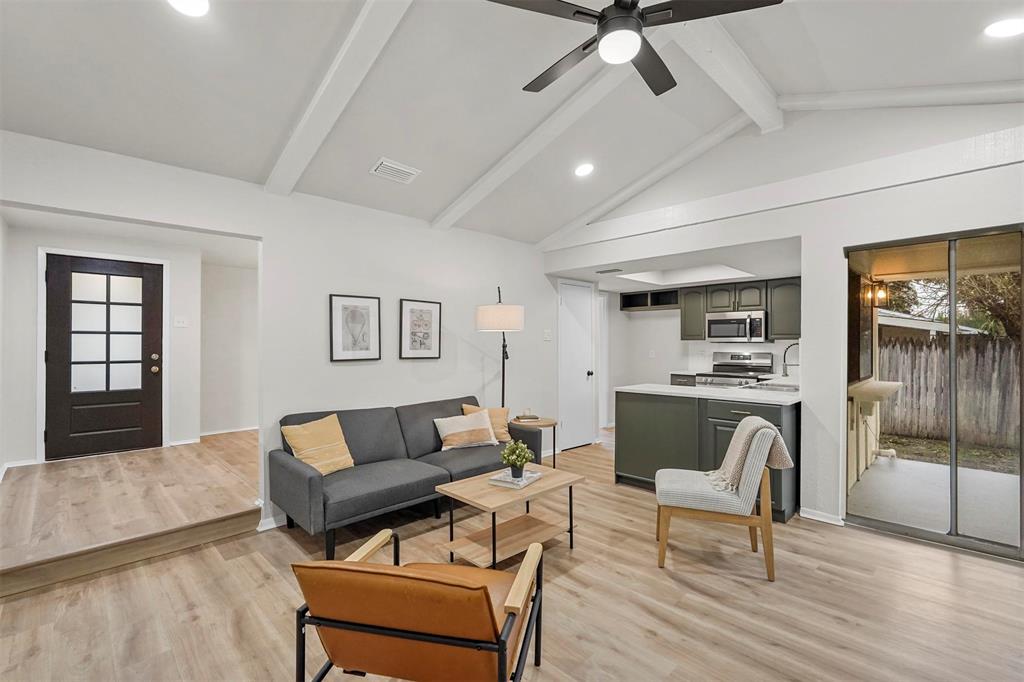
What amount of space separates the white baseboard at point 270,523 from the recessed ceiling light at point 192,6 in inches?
123

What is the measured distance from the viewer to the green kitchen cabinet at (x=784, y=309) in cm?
548

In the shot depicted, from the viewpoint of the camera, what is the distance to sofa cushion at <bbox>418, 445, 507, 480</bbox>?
3.53 m

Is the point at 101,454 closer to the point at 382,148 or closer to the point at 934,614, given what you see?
the point at 382,148

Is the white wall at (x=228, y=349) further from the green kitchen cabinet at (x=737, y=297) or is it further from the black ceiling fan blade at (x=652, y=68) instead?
the green kitchen cabinet at (x=737, y=297)

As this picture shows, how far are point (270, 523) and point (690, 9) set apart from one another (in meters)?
4.00

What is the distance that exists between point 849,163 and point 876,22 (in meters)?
1.10

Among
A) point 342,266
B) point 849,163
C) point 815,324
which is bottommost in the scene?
point 815,324

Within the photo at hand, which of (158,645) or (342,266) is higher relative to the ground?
(342,266)

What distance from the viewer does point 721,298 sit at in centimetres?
615

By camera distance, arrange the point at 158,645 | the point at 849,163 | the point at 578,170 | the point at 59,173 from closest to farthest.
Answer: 1. the point at 158,645
2. the point at 59,173
3. the point at 849,163
4. the point at 578,170

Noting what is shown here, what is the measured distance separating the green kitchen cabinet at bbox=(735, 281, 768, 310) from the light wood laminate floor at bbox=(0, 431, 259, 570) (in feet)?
19.0

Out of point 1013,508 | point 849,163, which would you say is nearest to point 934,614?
point 1013,508

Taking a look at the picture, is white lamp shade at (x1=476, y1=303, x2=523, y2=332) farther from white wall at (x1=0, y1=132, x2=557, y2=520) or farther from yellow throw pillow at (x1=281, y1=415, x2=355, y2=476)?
yellow throw pillow at (x1=281, y1=415, x2=355, y2=476)

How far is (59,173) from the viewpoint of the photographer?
273cm
